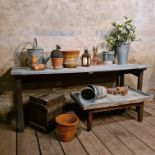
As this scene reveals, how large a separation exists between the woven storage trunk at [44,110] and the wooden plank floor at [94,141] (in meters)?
0.09

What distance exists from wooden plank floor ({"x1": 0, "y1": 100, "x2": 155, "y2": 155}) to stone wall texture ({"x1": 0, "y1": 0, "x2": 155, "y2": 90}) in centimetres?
97

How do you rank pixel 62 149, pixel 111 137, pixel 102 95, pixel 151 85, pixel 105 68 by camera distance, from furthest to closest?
pixel 151 85
pixel 105 68
pixel 102 95
pixel 111 137
pixel 62 149

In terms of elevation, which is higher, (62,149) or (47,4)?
(47,4)

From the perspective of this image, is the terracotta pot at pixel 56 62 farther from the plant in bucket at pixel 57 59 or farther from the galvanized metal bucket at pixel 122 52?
the galvanized metal bucket at pixel 122 52

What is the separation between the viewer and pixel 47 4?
270cm

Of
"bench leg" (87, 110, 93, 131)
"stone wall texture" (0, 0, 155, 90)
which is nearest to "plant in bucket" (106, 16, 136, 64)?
"stone wall texture" (0, 0, 155, 90)

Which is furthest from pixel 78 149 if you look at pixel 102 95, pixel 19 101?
pixel 19 101

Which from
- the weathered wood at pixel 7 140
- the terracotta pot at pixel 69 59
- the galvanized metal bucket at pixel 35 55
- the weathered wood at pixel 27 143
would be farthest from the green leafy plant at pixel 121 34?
the weathered wood at pixel 7 140

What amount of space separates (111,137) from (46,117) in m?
0.77

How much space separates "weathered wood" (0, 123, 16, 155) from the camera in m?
1.98

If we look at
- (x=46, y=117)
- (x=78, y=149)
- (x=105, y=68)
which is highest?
(x=105, y=68)

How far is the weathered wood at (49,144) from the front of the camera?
1.95 m

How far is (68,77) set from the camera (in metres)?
2.99

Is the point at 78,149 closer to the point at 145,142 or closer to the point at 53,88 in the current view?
the point at 145,142
